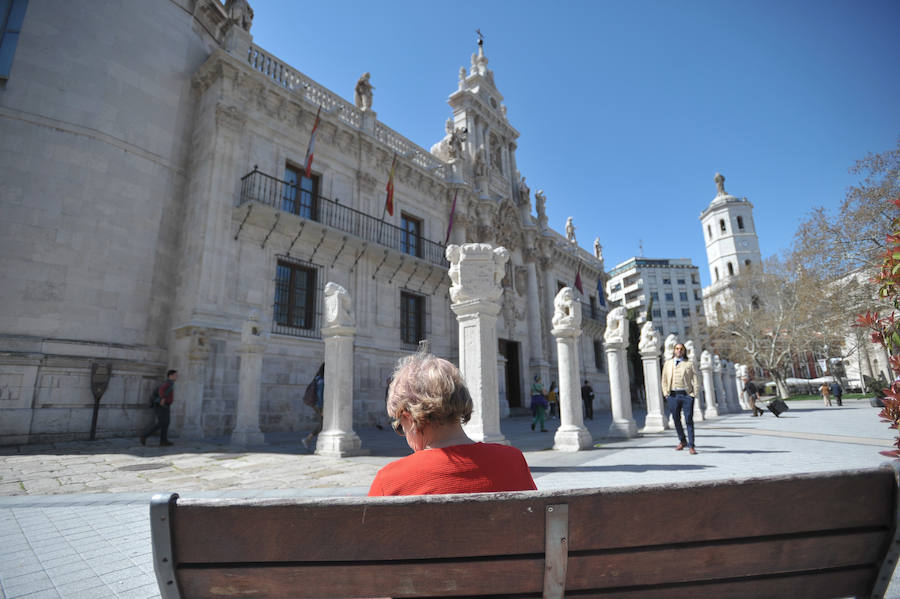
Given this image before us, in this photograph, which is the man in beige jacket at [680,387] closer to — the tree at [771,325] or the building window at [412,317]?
the building window at [412,317]

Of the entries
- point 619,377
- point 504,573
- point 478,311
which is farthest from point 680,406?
Answer: point 504,573

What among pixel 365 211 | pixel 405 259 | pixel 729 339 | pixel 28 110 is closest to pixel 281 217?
pixel 365 211

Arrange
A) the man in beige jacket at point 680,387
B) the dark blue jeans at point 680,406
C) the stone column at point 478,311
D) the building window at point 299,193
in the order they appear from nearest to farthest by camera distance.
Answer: the stone column at point 478,311, the dark blue jeans at point 680,406, the man in beige jacket at point 680,387, the building window at point 299,193

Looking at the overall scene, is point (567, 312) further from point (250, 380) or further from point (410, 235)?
point (410, 235)

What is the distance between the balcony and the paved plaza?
22.9 ft

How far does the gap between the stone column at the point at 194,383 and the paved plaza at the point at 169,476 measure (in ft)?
3.20

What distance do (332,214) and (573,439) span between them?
10439 millimetres

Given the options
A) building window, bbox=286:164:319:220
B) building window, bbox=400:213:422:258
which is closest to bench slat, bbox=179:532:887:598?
building window, bbox=286:164:319:220

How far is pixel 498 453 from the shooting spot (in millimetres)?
1433

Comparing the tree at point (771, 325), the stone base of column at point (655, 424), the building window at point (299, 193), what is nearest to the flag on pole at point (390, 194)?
the building window at point (299, 193)

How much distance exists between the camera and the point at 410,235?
1733 centimetres

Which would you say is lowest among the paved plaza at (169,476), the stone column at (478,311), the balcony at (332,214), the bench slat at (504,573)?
the paved plaza at (169,476)

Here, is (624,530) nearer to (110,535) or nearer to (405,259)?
(110,535)

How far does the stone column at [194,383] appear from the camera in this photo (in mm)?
9945
